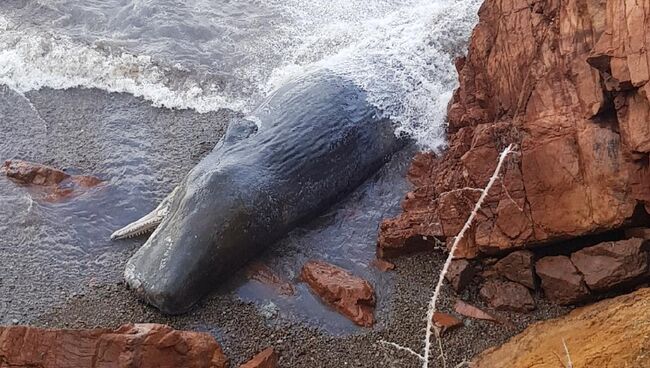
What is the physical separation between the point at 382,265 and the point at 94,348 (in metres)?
2.87

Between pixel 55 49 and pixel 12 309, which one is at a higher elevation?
pixel 55 49

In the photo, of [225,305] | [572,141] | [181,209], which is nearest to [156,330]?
[225,305]

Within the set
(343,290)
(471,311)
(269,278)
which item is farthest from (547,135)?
(269,278)

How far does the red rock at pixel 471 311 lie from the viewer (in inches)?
242

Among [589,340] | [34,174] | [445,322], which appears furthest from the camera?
[34,174]

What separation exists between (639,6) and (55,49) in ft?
25.4

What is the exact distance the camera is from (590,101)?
19.4 ft

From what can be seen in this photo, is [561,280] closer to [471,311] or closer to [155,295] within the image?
[471,311]

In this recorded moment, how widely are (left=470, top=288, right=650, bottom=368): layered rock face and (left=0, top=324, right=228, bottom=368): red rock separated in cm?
244

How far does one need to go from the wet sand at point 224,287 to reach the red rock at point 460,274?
0.31 ft

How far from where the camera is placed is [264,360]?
575cm

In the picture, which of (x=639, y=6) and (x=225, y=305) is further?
(x=225, y=305)

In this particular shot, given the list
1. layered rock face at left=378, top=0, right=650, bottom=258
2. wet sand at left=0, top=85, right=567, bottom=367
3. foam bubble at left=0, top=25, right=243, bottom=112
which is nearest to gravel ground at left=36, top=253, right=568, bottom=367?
wet sand at left=0, top=85, right=567, bottom=367

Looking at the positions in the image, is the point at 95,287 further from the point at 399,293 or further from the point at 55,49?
the point at 55,49
